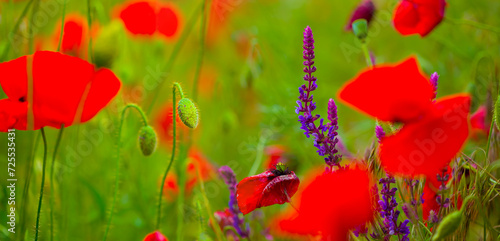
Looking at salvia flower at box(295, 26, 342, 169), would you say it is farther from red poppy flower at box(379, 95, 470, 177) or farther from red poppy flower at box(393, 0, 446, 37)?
red poppy flower at box(393, 0, 446, 37)

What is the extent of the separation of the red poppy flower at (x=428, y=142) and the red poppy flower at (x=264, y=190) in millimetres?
122

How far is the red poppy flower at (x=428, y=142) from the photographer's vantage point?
56 centimetres

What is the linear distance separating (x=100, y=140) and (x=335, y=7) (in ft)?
4.96

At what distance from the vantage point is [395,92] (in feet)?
1.93

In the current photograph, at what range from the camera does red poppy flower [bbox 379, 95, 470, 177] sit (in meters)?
0.56

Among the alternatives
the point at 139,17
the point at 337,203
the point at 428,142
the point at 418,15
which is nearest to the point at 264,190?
the point at 337,203

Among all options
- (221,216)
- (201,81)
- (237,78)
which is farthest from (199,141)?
(221,216)

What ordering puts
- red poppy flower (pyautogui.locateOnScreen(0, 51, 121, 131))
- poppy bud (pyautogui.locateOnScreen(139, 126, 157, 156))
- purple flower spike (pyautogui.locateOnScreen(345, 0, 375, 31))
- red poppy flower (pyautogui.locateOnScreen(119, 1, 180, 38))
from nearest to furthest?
1. red poppy flower (pyautogui.locateOnScreen(0, 51, 121, 131))
2. poppy bud (pyautogui.locateOnScreen(139, 126, 157, 156))
3. purple flower spike (pyautogui.locateOnScreen(345, 0, 375, 31))
4. red poppy flower (pyautogui.locateOnScreen(119, 1, 180, 38))

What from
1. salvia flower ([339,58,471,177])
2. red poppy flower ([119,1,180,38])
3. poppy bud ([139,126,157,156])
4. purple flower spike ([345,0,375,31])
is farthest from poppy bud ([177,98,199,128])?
red poppy flower ([119,1,180,38])

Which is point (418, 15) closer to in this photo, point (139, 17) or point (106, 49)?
point (106, 49)

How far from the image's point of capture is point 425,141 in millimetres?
573

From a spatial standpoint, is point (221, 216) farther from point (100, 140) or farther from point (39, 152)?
point (100, 140)

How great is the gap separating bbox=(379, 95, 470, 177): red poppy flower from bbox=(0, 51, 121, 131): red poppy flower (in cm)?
43

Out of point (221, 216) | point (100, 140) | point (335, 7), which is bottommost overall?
point (221, 216)
